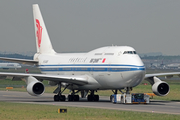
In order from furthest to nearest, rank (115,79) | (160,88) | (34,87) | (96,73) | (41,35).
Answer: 1. (41,35)
2. (160,88)
3. (96,73)
4. (34,87)
5. (115,79)

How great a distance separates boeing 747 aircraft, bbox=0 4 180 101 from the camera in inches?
1564

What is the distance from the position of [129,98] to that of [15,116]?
1476 cm

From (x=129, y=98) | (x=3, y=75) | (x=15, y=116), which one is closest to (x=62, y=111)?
(x=15, y=116)

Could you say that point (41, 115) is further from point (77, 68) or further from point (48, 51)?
point (48, 51)

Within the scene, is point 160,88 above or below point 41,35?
below

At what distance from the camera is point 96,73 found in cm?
4278

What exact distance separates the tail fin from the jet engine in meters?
16.3

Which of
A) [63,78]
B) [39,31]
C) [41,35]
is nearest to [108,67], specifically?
[63,78]

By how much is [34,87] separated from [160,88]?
12859 millimetres

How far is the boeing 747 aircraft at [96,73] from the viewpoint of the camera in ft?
130

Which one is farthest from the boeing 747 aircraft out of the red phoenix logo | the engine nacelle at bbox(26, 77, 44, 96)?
the red phoenix logo

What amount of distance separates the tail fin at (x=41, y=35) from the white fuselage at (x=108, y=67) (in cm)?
628

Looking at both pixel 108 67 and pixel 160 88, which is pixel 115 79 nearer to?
pixel 108 67

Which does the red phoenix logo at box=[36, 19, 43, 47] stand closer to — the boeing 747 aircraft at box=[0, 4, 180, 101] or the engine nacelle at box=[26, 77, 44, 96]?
the boeing 747 aircraft at box=[0, 4, 180, 101]
